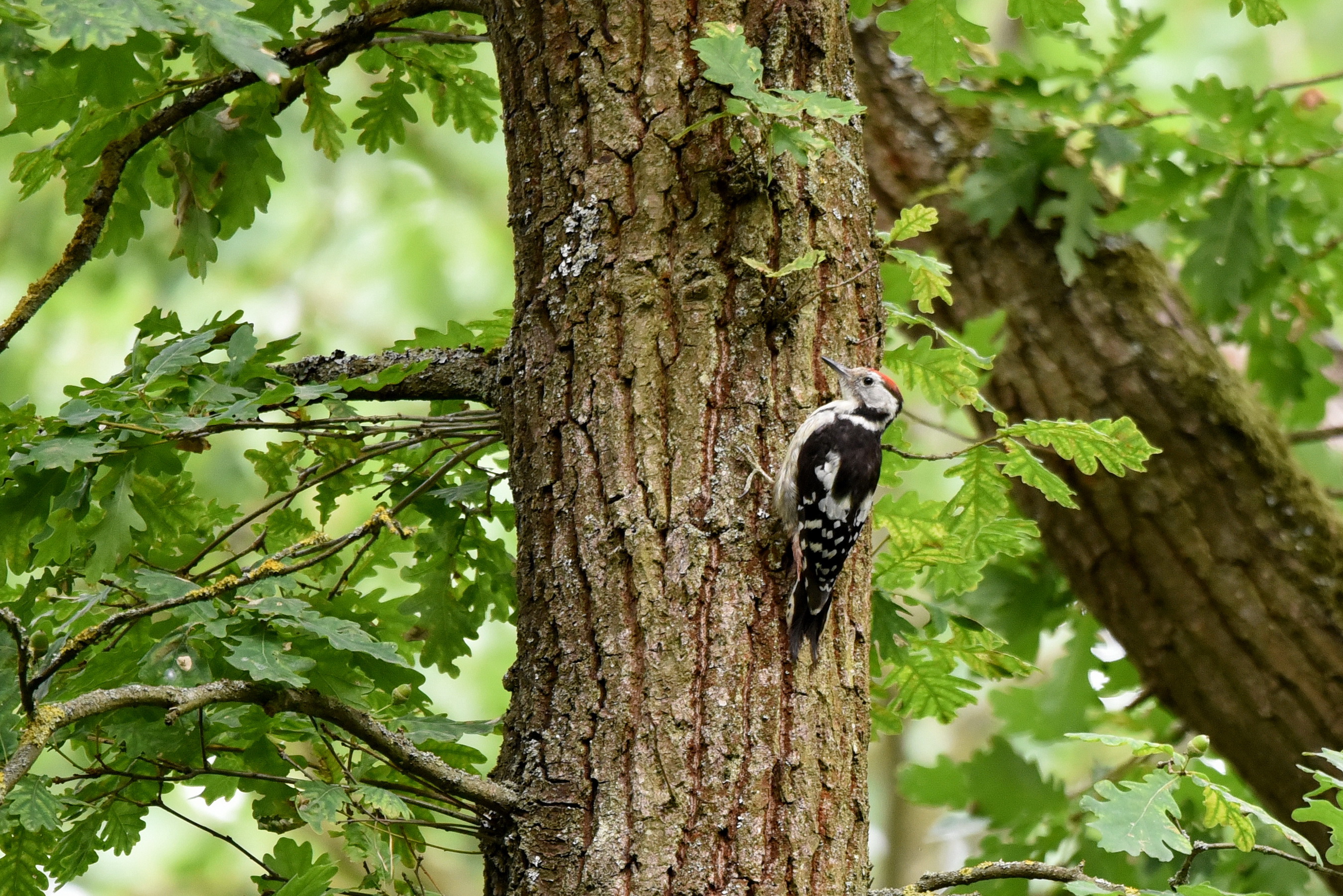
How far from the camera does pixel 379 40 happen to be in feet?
9.58

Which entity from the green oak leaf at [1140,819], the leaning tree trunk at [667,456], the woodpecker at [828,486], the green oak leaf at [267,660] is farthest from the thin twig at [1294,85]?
the green oak leaf at [267,660]

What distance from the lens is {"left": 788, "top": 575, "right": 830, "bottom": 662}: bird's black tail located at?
2.15m

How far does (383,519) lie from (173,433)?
41 centimetres

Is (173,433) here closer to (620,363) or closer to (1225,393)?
(620,363)

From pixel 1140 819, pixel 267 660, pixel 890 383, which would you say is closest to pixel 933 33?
pixel 890 383

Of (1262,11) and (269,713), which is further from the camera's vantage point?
(1262,11)

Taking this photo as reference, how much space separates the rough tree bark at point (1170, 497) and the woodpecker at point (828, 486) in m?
1.56

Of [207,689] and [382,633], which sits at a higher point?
[382,633]

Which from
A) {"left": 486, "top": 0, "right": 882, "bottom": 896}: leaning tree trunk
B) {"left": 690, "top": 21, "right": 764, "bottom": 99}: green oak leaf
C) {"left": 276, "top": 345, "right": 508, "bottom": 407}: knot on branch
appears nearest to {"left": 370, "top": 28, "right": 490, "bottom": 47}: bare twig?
{"left": 486, "top": 0, "right": 882, "bottom": 896}: leaning tree trunk

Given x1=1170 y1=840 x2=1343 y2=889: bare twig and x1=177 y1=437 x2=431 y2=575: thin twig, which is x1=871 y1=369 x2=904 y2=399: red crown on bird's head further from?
x1=1170 y1=840 x2=1343 y2=889: bare twig

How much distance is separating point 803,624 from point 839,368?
1.83ft

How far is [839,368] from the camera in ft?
Answer: 8.04

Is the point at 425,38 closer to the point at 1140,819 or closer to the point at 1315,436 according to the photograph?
the point at 1140,819

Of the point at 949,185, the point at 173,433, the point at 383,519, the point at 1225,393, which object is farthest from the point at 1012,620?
the point at 173,433
